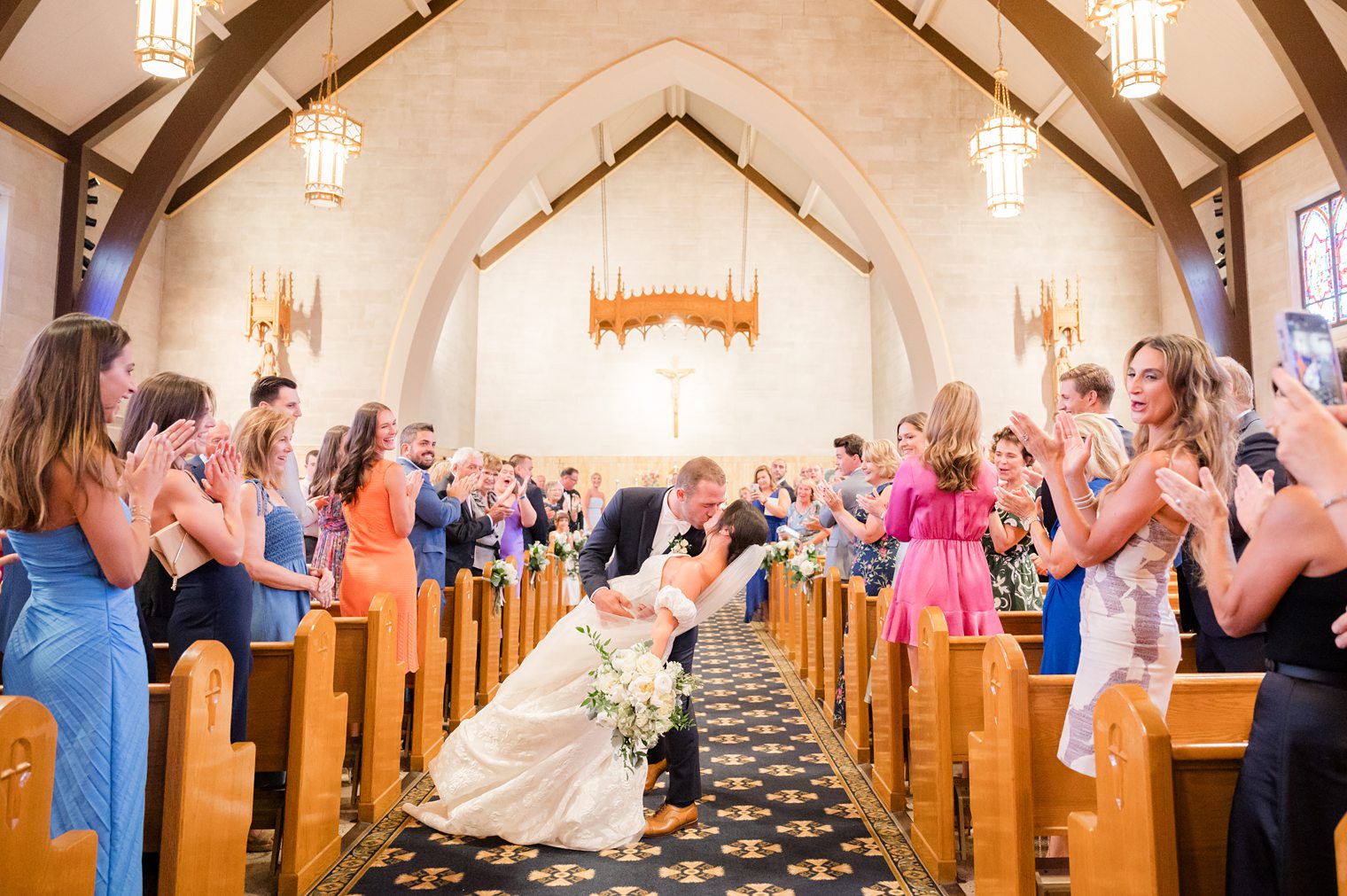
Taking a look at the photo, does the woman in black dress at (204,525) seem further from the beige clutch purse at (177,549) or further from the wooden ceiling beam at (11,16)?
the wooden ceiling beam at (11,16)

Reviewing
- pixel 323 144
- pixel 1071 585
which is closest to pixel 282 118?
pixel 323 144

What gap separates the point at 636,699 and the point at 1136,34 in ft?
16.4

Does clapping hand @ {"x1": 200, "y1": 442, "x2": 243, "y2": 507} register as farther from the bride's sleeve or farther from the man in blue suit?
the man in blue suit

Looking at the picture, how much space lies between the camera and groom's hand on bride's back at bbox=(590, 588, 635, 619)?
139 inches

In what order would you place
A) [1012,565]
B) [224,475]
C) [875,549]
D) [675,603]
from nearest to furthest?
[224,475] < [675,603] < [1012,565] < [875,549]

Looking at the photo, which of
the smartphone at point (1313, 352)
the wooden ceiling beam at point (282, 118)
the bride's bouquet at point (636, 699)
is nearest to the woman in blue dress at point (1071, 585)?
the bride's bouquet at point (636, 699)

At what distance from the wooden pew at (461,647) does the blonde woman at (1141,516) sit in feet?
11.2

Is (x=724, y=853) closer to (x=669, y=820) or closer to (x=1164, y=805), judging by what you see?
(x=669, y=820)

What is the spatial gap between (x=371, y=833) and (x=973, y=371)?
812 centimetres

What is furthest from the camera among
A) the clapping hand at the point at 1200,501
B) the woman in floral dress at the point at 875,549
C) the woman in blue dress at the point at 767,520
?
the woman in blue dress at the point at 767,520

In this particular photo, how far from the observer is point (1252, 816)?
1524 millimetres

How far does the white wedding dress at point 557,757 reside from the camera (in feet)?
11.2

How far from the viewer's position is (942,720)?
3.15 metres

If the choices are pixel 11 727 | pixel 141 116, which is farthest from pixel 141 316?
pixel 11 727
